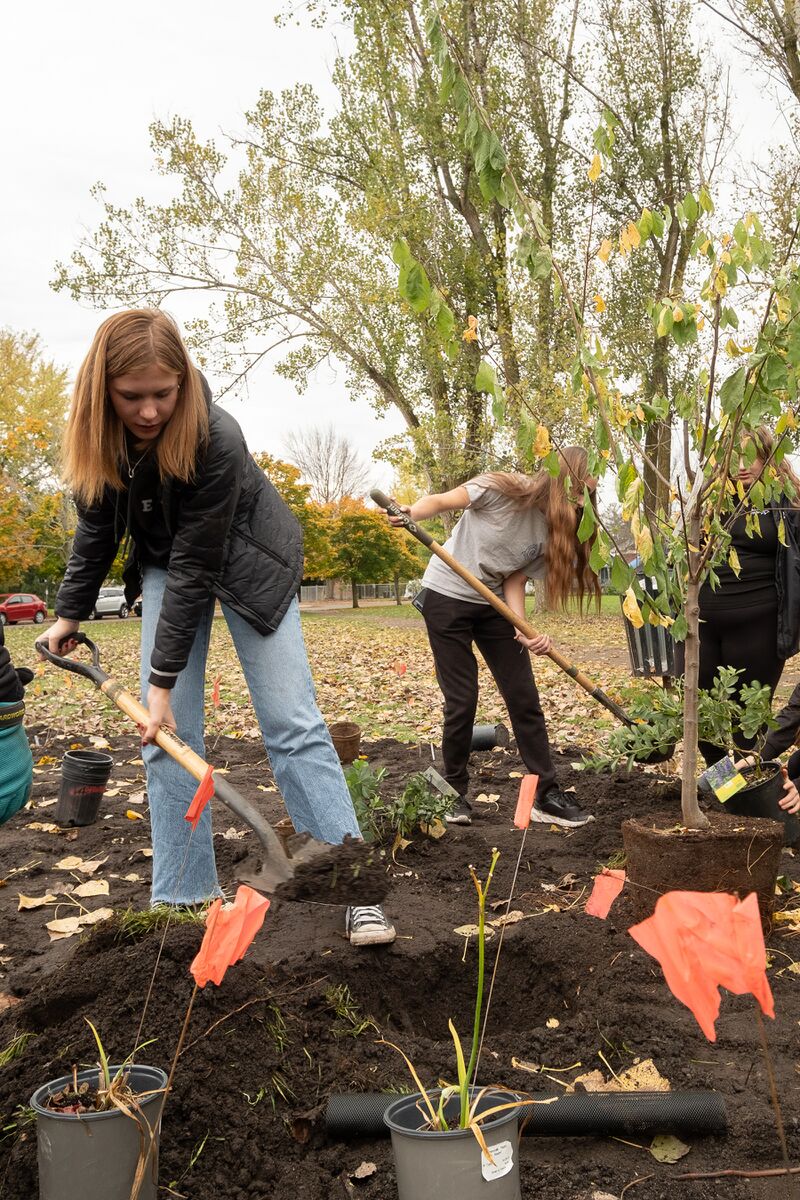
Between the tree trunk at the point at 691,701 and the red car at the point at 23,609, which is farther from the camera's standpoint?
the red car at the point at 23,609

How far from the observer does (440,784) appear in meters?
4.43

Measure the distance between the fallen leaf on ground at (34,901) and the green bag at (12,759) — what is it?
40cm

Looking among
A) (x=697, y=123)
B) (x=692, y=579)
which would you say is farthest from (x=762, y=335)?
(x=697, y=123)

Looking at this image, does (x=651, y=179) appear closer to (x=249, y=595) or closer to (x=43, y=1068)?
(x=249, y=595)

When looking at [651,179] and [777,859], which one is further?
[651,179]

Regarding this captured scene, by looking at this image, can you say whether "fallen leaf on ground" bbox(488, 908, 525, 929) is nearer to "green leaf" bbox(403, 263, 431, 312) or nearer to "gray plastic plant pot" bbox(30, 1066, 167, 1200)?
"gray plastic plant pot" bbox(30, 1066, 167, 1200)

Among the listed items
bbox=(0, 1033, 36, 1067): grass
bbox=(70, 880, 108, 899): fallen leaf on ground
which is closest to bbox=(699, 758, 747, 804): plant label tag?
bbox=(0, 1033, 36, 1067): grass

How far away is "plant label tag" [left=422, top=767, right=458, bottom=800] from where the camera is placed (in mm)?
4316

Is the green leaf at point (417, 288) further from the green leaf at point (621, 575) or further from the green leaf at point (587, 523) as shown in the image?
the green leaf at point (621, 575)

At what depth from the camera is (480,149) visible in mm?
2838

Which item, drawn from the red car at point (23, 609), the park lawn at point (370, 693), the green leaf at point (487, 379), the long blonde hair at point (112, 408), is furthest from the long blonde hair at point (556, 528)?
the red car at point (23, 609)

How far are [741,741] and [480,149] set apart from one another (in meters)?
2.89

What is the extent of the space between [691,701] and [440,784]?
1.55m

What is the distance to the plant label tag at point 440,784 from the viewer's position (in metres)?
4.32
